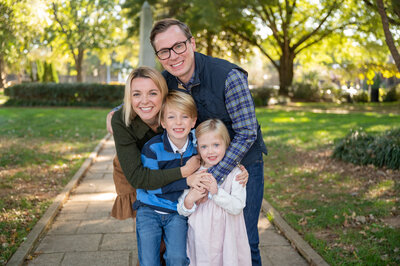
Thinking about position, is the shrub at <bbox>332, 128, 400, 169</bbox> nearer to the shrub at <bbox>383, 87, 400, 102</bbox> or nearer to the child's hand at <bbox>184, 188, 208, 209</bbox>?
the child's hand at <bbox>184, 188, 208, 209</bbox>

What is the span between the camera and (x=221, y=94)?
8.77ft

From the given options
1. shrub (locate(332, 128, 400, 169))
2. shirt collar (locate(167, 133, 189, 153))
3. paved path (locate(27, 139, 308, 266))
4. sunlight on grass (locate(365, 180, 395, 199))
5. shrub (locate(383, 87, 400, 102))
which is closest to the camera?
shirt collar (locate(167, 133, 189, 153))

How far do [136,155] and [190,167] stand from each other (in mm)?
409

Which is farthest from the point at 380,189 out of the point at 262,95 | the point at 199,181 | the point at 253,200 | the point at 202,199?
the point at 262,95

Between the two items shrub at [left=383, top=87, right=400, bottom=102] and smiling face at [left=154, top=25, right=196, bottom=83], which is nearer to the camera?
smiling face at [left=154, top=25, right=196, bottom=83]

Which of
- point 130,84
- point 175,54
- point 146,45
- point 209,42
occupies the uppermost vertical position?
point 209,42

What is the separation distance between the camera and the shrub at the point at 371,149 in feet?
23.0

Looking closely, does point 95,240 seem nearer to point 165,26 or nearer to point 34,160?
point 165,26

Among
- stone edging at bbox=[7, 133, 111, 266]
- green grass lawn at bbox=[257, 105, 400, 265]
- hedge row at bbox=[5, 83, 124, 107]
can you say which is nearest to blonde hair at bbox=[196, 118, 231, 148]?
green grass lawn at bbox=[257, 105, 400, 265]

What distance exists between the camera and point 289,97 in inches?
1038

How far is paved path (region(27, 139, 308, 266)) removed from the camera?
4055 mm

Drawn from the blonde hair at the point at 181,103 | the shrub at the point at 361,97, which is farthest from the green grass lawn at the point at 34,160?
the shrub at the point at 361,97

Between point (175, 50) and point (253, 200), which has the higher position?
point (175, 50)

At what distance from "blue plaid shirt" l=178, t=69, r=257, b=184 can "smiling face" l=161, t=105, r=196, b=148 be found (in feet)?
1.00
